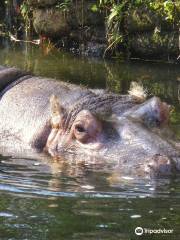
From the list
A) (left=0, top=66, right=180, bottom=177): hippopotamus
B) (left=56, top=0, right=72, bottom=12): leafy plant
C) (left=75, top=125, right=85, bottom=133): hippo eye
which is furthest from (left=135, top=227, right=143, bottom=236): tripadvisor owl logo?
(left=56, top=0, right=72, bottom=12): leafy plant

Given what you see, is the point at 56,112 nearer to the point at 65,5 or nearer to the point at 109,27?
the point at 109,27

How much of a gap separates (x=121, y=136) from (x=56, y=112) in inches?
34.7

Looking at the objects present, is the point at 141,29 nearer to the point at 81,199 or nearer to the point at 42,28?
the point at 42,28

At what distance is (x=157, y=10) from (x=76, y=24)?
2.84 m

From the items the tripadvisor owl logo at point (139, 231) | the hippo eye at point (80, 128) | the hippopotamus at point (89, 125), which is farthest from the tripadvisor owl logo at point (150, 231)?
the hippo eye at point (80, 128)

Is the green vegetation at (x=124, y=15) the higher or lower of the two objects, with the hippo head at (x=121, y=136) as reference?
higher

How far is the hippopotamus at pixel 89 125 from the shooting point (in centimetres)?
586

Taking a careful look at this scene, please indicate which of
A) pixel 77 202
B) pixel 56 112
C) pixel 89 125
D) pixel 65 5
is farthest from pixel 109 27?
pixel 77 202

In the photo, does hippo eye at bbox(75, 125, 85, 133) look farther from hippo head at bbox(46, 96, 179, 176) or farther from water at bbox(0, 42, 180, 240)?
water at bbox(0, 42, 180, 240)

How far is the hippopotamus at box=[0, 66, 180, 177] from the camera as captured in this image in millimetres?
5859

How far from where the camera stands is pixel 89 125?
20.6 ft

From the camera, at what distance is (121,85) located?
11930mm

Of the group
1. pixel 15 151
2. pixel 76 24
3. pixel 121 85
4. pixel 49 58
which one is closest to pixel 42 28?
pixel 76 24

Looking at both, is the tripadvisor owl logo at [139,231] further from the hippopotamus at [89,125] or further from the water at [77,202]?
the hippopotamus at [89,125]
